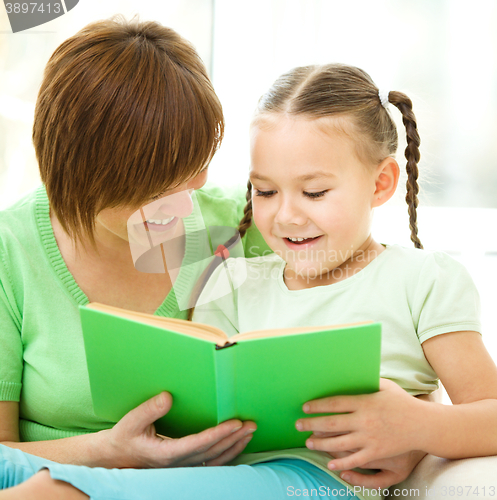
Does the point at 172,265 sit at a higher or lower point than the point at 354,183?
lower

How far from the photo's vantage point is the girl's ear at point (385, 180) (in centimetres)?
110

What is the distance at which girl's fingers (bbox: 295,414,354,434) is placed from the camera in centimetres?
81

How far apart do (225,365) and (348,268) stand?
0.48 m

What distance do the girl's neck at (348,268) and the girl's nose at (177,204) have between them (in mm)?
291

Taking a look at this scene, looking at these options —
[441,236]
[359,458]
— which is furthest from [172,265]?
[441,236]

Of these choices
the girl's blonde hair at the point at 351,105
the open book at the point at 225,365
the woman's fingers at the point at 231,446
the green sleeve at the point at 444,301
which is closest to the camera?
the open book at the point at 225,365

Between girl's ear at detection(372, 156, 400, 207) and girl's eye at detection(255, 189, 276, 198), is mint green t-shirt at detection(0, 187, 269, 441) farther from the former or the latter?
girl's ear at detection(372, 156, 400, 207)

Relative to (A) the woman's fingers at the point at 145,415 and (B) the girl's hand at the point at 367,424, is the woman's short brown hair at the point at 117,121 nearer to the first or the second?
(A) the woman's fingers at the point at 145,415

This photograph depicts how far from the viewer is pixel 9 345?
3.33 feet

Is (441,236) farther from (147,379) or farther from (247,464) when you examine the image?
(147,379)

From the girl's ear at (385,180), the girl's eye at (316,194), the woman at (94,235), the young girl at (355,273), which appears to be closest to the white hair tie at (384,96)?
the young girl at (355,273)

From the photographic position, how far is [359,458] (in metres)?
0.82

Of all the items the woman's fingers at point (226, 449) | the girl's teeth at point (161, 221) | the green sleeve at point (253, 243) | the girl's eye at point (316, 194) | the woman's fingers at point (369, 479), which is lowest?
the woman's fingers at point (369, 479)

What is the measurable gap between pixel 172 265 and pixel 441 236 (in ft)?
4.77
